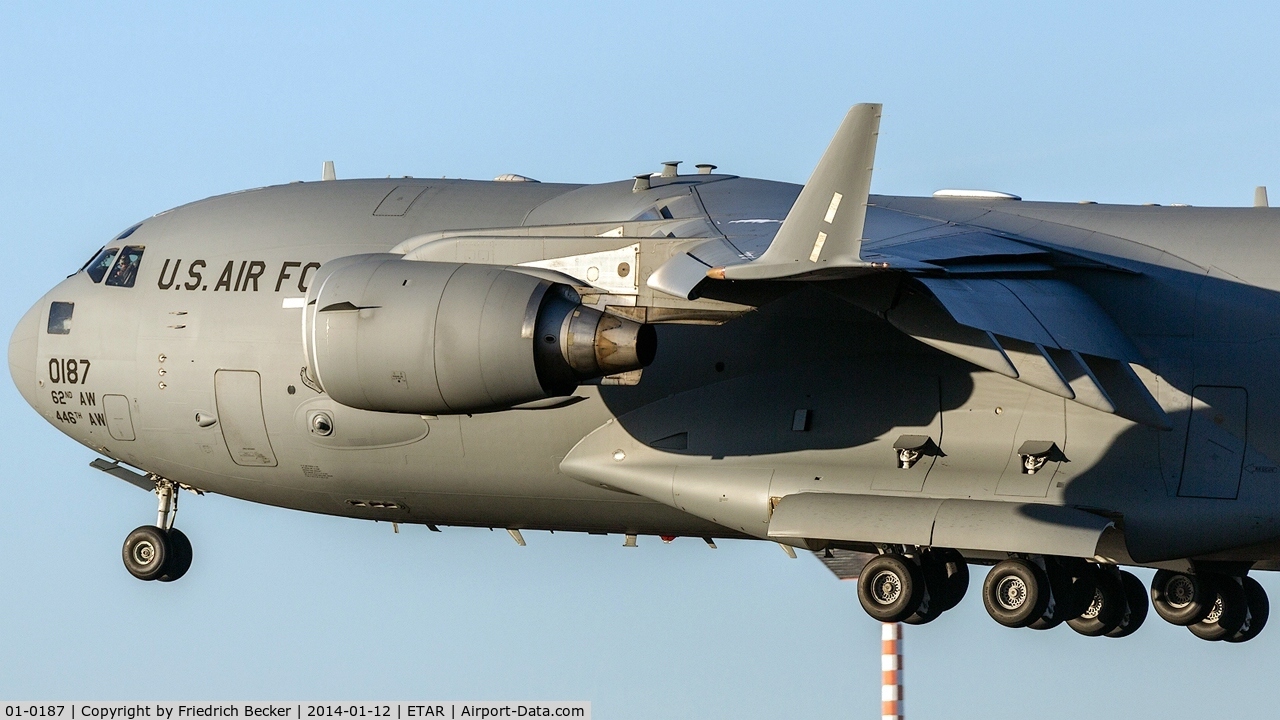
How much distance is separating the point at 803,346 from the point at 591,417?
1676mm

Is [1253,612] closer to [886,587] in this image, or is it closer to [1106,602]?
[1106,602]

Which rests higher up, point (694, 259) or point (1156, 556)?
point (694, 259)

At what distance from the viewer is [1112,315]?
1297 centimetres

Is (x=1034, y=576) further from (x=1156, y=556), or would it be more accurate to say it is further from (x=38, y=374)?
(x=38, y=374)

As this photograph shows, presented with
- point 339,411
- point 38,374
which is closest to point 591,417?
point 339,411

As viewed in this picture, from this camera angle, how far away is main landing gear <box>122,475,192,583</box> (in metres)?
16.0

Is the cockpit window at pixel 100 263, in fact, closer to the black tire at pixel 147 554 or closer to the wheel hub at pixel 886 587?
the black tire at pixel 147 554

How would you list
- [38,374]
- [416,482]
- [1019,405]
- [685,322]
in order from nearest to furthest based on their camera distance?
[685,322] → [1019,405] → [416,482] → [38,374]

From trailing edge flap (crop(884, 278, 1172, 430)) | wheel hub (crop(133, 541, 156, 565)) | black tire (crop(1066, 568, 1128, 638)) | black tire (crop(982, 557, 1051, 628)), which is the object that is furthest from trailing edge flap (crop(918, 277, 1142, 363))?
wheel hub (crop(133, 541, 156, 565))

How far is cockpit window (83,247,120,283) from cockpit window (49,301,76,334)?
0.30m

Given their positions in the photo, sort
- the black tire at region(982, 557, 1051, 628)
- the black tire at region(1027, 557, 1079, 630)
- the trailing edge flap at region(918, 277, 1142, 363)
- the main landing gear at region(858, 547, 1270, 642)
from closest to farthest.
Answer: the trailing edge flap at region(918, 277, 1142, 363)
the black tire at region(982, 557, 1051, 628)
the main landing gear at region(858, 547, 1270, 642)
the black tire at region(1027, 557, 1079, 630)

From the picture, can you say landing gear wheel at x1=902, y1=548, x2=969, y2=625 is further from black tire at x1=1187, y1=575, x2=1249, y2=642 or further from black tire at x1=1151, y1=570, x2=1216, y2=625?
black tire at x1=1187, y1=575, x2=1249, y2=642

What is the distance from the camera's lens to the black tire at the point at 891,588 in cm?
1336

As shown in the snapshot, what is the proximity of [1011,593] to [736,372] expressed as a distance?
95.9 inches
